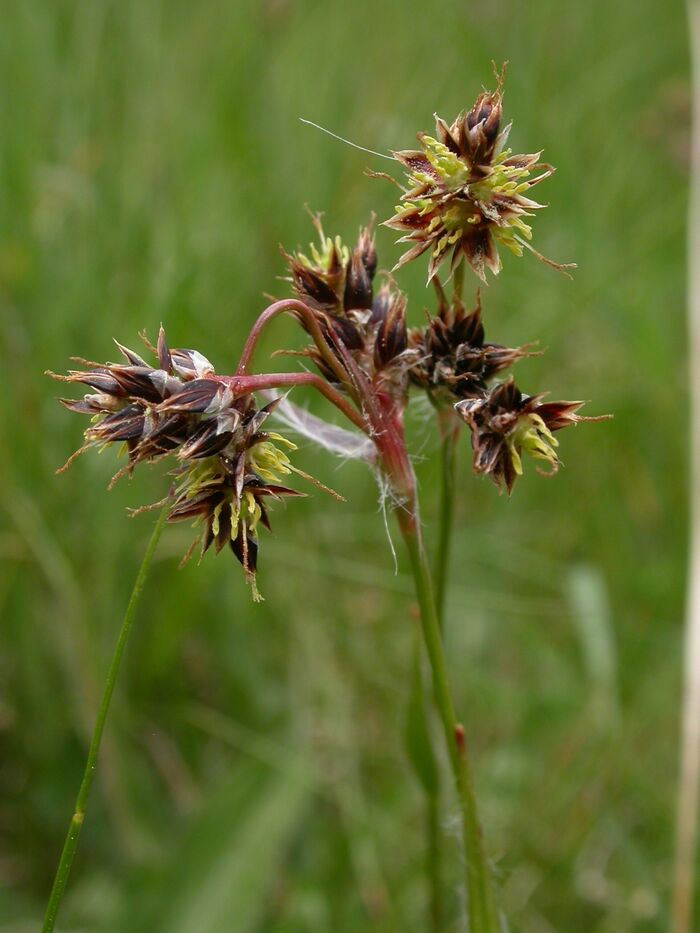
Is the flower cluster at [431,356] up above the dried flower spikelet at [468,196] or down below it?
below

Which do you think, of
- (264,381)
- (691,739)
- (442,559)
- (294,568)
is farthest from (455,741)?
(294,568)

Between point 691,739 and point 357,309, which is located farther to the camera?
point 691,739

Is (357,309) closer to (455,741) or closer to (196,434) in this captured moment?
(196,434)

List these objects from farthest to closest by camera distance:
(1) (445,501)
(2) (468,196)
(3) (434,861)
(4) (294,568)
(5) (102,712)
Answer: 1. (4) (294,568)
2. (3) (434,861)
3. (1) (445,501)
4. (2) (468,196)
5. (5) (102,712)

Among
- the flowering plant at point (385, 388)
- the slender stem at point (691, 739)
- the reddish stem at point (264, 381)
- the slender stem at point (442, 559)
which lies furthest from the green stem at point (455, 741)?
the slender stem at point (691, 739)

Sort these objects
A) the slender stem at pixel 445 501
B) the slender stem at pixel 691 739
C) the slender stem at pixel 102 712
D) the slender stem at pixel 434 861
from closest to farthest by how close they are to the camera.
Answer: the slender stem at pixel 102 712
the slender stem at pixel 445 501
the slender stem at pixel 434 861
the slender stem at pixel 691 739

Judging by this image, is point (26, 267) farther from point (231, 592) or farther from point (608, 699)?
point (608, 699)

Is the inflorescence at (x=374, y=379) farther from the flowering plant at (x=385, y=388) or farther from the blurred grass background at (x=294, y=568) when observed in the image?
the blurred grass background at (x=294, y=568)
